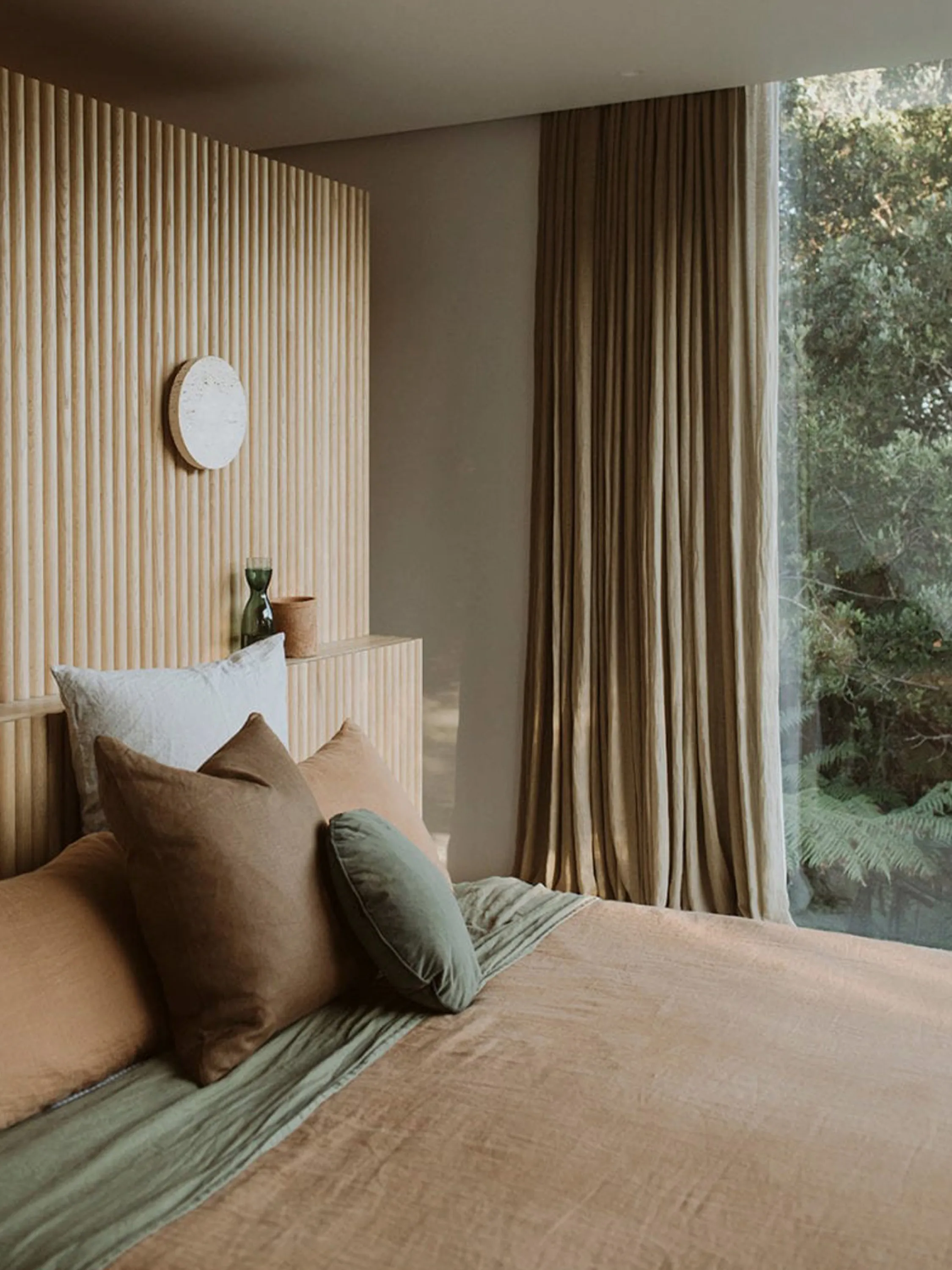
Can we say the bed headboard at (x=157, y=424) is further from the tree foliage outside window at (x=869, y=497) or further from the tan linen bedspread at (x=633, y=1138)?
the tree foliage outside window at (x=869, y=497)

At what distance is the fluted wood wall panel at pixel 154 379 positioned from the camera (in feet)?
9.18

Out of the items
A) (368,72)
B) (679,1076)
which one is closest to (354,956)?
(679,1076)

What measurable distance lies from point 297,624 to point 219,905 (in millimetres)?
1518

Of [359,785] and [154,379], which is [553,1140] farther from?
[154,379]

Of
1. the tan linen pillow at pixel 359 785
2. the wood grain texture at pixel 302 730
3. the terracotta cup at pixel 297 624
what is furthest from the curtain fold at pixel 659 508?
the tan linen pillow at pixel 359 785

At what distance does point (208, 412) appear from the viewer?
10.7 feet

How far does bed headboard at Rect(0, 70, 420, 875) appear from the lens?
2.77 metres

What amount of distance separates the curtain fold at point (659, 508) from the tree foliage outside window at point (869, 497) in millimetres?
101

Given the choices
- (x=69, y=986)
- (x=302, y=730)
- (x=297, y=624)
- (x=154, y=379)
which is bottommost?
(x=69, y=986)

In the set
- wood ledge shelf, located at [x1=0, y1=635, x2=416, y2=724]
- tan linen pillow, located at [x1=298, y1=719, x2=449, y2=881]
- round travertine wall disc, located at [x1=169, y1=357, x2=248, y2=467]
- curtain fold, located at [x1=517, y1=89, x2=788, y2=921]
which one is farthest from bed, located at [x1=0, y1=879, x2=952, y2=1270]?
curtain fold, located at [x1=517, y1=89, x2=788, y2=921]

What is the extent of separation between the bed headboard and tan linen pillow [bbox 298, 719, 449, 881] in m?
0.54

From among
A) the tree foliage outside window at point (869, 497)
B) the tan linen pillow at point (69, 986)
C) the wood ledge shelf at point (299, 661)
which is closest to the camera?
the tan linen pillow at point (69, 986)

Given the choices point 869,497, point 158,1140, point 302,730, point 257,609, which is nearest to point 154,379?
point 257,609

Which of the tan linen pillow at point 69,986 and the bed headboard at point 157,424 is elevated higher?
the bed headboard at point 157,424
